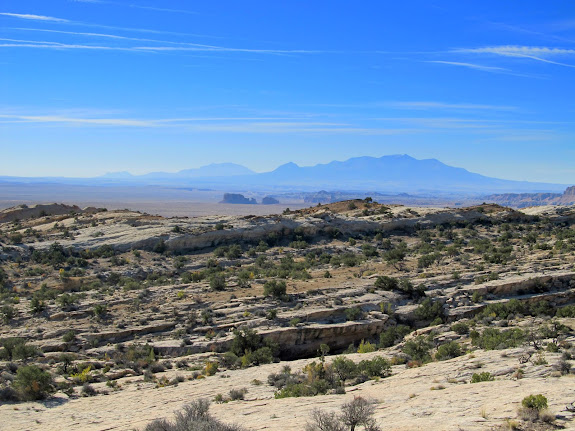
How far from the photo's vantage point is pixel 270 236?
122ft

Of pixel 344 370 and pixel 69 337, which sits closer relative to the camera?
pixel 344 370

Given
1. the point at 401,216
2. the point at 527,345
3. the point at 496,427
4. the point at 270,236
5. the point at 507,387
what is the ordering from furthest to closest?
the point at 401,216, the point at 270,236, the point at 527,345, the point at 507,387, the point at 496,427

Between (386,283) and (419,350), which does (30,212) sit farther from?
(419,350)

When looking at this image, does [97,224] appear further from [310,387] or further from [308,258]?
Result: [310,387]

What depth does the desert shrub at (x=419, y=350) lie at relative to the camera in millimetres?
15516

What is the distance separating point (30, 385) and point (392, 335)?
39.9 feet

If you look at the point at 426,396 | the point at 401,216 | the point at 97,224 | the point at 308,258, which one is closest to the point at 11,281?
the point at 97,224

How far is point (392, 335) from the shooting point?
18641mm

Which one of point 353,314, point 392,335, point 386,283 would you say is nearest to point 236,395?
point 392,335

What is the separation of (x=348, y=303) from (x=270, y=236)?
53.3 ft

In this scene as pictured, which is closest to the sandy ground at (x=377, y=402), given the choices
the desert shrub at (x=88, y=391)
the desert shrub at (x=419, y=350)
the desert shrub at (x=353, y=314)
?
the desert shrub at (x=88, y=391)

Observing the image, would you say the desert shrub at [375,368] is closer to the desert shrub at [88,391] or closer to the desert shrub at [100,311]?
the desert shrub at [88,391]

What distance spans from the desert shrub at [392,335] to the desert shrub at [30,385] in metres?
11.2

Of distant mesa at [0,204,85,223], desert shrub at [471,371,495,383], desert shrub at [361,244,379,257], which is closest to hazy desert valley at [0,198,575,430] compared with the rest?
desert shrub at [471,371,495,383]
